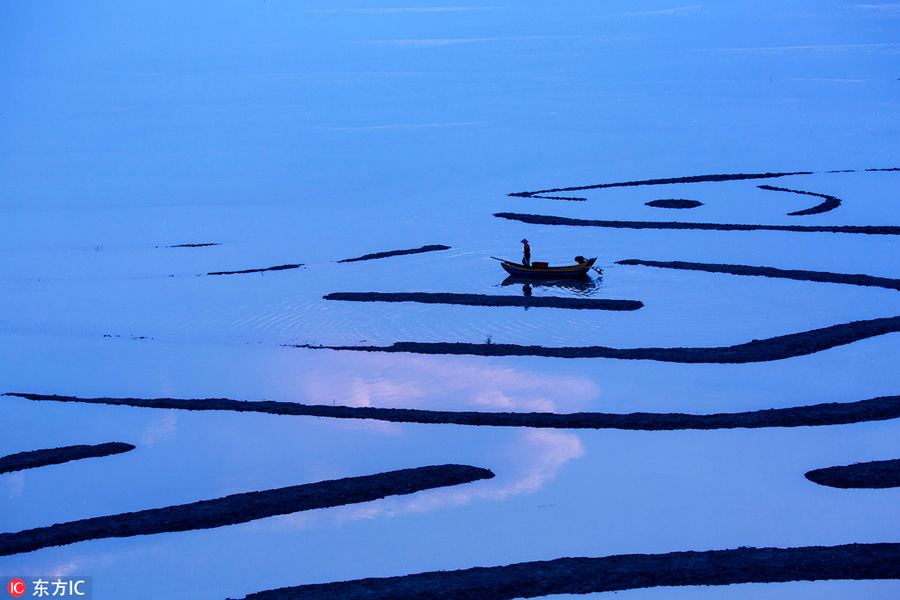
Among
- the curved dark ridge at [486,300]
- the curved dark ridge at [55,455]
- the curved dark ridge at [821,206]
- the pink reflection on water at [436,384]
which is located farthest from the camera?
the curved dark ridge at [821,206]

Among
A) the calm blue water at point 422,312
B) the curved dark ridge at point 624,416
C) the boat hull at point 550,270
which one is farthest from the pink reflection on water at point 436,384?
the boat hull at point 550,270

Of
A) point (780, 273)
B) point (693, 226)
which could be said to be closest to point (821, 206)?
point (693, 226)

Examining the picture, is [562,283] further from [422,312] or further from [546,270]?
[422,312]

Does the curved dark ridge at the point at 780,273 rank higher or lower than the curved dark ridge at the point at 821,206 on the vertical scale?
lower

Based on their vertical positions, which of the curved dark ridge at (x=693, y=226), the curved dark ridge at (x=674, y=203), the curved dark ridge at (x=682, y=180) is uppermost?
the curved dark ridge at (x=682, y=180)

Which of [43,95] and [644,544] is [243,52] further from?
[644,544]

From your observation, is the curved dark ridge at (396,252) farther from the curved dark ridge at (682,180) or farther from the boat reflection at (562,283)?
the curved dark ridge at (682,180)
